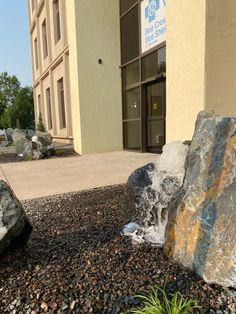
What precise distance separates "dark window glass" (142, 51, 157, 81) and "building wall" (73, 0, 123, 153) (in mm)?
1496

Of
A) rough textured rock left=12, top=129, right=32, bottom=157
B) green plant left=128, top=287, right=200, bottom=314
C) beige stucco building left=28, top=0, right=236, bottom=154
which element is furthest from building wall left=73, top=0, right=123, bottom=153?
green plant left=128, top=287, right=200, bottom=314

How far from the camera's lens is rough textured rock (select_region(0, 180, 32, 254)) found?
2.19 meters

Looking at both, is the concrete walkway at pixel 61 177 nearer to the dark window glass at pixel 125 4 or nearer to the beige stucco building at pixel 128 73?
the beige stucco building at pixel 128 73

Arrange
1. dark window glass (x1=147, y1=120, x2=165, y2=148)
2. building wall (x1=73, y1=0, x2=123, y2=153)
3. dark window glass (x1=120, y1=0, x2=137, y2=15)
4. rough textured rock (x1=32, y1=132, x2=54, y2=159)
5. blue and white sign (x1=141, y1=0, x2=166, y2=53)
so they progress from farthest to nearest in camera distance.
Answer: building wall (x1=73, y1=0, x2=123, y2=153) → dark window glass (x1=120, y1=0, x2=137, y2=15) → rough textured rock (x1=32, y1=132, x2=54, y2=159) → dark window glass (x1=147, y1=120, x2=165, y2=148) → blue and white sign (x1=141, y1=0, x2=166, y2=53)

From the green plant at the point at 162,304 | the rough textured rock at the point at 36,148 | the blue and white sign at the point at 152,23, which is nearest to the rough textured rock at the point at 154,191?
the green plant at the point at 162,304

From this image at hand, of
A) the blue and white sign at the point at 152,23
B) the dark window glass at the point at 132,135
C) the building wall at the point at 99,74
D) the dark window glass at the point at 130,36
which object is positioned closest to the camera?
the blue and white sign at the point at 152,23

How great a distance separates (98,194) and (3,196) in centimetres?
243

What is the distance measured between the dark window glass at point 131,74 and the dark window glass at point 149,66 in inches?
18.3

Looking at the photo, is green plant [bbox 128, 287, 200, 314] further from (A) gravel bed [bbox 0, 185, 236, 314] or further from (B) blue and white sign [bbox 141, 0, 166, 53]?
(B) blue and white sign [bbox 141, 0, 166, 53]

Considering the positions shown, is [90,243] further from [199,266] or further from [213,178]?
[213,178]

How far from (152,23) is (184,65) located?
11.1ft

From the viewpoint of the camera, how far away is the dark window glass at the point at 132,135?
10376 mm

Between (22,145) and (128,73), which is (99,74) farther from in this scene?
(22,145)

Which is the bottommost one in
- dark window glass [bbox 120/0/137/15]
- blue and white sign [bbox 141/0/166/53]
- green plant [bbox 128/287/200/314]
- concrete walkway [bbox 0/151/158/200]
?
concrete walkway [bbox 0/151/158/200]
